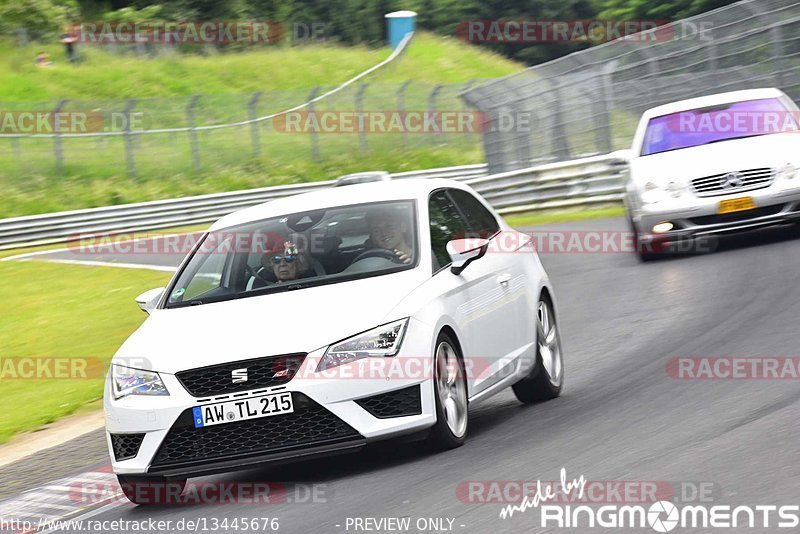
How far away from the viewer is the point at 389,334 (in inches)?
285

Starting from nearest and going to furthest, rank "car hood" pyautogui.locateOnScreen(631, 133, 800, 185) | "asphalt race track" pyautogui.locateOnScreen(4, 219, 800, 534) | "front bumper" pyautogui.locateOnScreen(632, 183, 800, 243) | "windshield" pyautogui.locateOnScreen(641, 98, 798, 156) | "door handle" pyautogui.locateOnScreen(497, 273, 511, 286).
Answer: "asphalt race track" pyautogui.locateOnScreen(4, 219, 800, 534) → "door handle" pyautogui.locateOnScreen(497, 273, 511, 286) → "front bumper" pyautogui.locateOnScreen(632, 183, 800, 243) → "car hood" pyautogui.locateOnScreen(631, 133, 800, 185) → "windshield" pyautogui.locateOnScreen(641, 98, 798, 156)

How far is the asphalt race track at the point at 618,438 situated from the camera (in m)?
6.29

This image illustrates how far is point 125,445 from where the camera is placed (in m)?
7.41

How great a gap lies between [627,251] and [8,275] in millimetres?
11074

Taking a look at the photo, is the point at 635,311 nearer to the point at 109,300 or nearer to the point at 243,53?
the point at 109,300

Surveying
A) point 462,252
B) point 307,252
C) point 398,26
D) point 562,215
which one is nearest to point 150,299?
point 307,252

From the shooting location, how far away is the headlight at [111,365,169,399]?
7.23 meters

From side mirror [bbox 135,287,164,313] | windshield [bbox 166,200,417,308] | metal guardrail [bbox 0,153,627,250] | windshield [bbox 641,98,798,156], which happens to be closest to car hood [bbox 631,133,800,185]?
windshield [bbox 641,98,798,156]

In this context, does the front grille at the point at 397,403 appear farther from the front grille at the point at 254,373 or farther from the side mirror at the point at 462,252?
the side mirror at the point at 462,252

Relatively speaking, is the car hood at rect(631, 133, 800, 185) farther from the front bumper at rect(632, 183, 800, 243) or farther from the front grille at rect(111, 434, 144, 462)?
the front grille at rect(111, 434, 144, 462)

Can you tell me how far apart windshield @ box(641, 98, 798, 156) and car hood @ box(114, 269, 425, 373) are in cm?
875

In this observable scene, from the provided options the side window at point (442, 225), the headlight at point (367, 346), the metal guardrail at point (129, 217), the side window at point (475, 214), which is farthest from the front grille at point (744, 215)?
the metal guardrail at point (129, 217)

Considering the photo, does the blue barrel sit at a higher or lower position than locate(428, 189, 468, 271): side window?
lower

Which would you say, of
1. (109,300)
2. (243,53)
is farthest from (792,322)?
(243,53)
